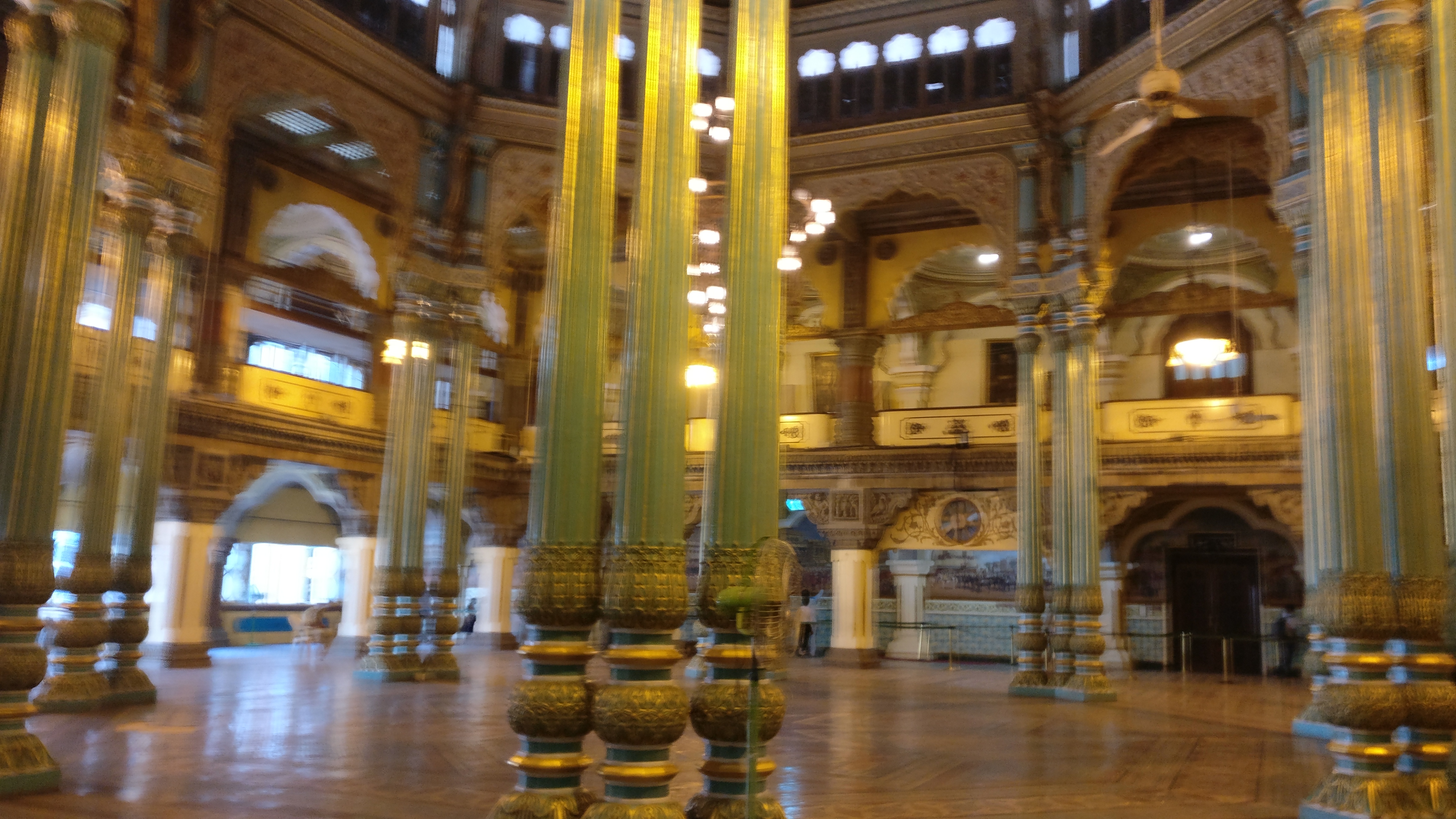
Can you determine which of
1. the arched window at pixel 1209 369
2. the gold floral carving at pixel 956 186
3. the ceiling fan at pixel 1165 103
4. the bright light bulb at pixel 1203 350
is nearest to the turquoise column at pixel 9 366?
the ceiling fan at pixel 1165 103

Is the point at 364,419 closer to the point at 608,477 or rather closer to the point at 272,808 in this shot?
the point at 608,477

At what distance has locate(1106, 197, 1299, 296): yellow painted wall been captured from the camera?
55.3 ft

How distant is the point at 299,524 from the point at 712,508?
17874 millimetres

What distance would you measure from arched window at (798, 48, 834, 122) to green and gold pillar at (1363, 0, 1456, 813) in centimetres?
897

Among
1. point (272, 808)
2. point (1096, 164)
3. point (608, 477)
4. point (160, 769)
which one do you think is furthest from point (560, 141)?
point (608, 477)

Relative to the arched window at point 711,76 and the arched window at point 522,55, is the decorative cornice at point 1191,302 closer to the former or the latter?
the arched window at point 711,76

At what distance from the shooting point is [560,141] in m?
5.22

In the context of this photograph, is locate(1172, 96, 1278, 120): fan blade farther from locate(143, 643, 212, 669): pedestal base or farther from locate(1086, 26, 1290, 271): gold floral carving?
locate(143, 643, 212, 669): pedestal base

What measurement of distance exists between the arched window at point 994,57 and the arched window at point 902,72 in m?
0.76

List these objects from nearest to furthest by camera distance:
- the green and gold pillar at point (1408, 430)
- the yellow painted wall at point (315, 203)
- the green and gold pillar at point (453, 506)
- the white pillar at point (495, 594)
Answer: the green and gold pillar at point (1408, 430), the green and gold pillar at point (453, 506), the yellow painted wall at point (315, 203), the white pillar at point (495, 594)

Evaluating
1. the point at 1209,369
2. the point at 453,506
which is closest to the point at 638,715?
the point at 453,506

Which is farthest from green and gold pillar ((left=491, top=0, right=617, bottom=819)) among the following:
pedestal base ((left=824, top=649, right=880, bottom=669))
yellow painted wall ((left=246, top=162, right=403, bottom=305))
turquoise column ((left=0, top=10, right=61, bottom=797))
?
pedestal base ((left=824, top=649, right=880, bottom=669))

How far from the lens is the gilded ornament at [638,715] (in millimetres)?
4426

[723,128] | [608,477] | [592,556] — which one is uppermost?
[723,128]
